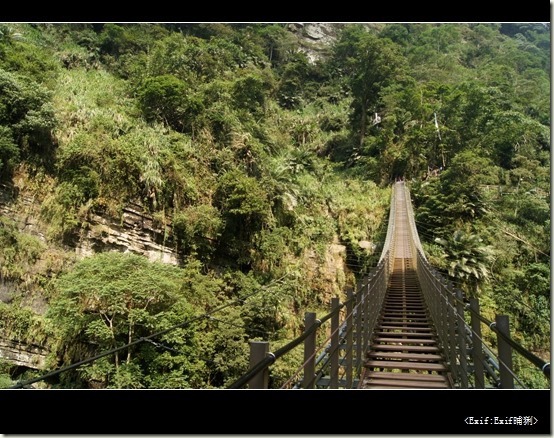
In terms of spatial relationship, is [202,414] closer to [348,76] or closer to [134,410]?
[134,410]

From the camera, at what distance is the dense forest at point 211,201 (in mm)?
8227

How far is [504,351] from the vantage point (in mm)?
2008

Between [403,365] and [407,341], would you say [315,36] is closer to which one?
[407,341]

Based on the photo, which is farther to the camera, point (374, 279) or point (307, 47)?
point (307, 47)

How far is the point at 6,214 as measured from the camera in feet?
30.9

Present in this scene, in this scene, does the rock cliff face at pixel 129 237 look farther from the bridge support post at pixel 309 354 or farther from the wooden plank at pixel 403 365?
the bridge support post at pixel 309 354

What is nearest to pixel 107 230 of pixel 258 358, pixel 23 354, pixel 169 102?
pixel 23 354

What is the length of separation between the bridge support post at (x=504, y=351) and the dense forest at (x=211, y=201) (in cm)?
226

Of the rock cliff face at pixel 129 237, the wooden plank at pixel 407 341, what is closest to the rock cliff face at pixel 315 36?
the rock cliff face at pixel 129 237

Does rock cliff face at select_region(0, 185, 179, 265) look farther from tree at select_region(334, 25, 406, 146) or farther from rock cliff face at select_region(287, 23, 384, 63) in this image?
rock cliff face at select_region(287, 23, 384, 63)

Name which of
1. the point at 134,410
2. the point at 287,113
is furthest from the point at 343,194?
the point at 134,410

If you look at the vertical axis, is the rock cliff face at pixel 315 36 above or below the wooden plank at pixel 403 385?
above

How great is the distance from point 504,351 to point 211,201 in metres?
10.7
